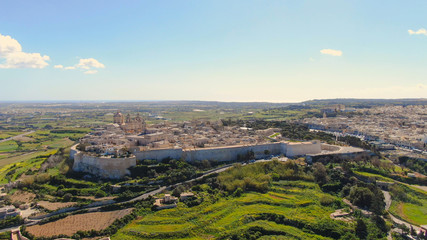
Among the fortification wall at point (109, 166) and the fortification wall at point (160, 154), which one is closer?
the fortification wall at point (109, 166)

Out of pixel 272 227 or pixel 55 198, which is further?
pixel 55 198

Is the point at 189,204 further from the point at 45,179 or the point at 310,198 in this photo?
the point at 45,179

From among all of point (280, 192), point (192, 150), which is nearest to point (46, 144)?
point (192, 150)

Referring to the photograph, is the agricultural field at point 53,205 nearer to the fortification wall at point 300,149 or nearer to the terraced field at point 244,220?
the terraced field at point 244,220

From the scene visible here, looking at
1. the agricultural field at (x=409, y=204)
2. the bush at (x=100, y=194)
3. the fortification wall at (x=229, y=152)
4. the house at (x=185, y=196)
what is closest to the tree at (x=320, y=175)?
the agricultural field at (x=409, y=204)

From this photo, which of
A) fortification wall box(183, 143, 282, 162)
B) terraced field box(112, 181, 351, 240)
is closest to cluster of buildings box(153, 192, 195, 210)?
terraced field box(112, 181, 351, 240)

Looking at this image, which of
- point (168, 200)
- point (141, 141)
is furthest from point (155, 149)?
point (168, 200)

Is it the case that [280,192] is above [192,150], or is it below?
below
